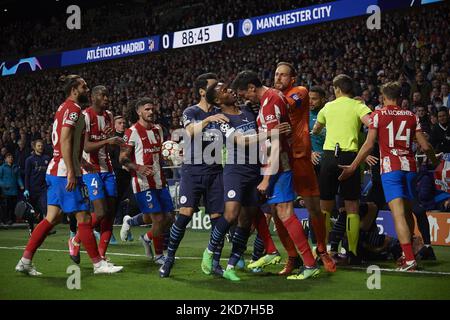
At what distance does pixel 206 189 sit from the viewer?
25.7ft

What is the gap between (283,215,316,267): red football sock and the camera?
283 inches

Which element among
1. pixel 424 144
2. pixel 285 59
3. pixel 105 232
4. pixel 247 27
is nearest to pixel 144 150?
pixel 105 232

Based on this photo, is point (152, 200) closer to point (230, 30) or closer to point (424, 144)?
point (424, 144)

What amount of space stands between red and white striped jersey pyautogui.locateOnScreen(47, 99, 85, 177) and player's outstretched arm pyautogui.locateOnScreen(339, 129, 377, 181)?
10.1ft

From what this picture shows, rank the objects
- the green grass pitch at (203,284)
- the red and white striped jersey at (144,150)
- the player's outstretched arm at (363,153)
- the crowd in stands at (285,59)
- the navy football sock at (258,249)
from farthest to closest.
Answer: the crowd in stands at (285,59)
the red and white striped jersey at (144,150)
the navy football sock at (258,249)
the player's outstretched arm at (363,153)
the green grass pitch at (203,284)

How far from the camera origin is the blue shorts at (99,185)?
8789 millimetres

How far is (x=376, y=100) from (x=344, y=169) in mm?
8044

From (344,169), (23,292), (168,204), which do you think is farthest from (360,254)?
(23,292)

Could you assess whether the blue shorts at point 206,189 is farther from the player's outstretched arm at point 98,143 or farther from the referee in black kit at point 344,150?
the referee in black kit at point 344,150

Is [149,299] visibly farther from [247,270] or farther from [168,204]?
[168,204]

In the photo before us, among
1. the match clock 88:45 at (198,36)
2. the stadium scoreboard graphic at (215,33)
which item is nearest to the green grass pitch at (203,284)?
the stadium scoreboard graphic at (215,33)

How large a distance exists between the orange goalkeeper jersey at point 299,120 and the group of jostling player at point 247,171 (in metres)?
0.01

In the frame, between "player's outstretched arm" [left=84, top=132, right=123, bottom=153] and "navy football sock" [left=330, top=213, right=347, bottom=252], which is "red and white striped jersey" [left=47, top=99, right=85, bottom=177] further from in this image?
"navy football sock" [left=330, top=213, right=347, bottom=252]

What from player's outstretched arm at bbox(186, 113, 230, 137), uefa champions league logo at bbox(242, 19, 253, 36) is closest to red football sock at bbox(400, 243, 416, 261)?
player's outstretched arm at bbox(186, 113, 230, 137)
